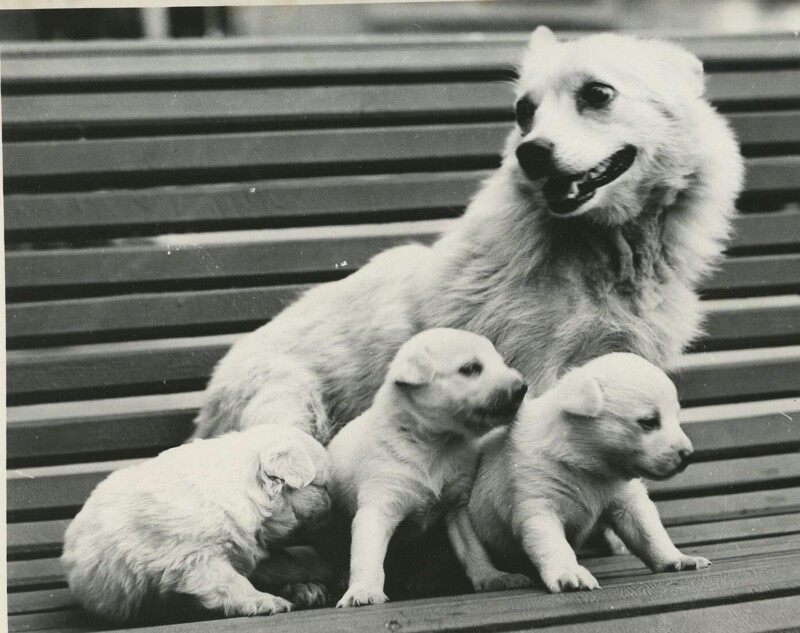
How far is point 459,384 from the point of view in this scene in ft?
7.88

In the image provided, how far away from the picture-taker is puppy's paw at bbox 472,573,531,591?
2.22 m

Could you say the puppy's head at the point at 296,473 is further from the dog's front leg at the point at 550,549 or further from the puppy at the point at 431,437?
the dog's front leg at the point at 550,549

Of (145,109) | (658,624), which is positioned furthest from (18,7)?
(658,624)

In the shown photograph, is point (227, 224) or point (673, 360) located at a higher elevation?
point (227, 224)

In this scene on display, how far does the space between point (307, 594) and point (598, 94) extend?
1.48 m

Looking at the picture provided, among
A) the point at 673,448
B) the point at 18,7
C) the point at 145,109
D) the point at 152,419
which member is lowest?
the point at 152,419

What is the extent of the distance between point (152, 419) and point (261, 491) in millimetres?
1055

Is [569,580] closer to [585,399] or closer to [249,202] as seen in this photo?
[585,399]

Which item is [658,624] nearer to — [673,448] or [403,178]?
[673,448]

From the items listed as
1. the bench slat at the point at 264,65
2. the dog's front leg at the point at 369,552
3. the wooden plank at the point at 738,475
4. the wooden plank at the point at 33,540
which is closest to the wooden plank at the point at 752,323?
the wooden plank at the point at 738,475

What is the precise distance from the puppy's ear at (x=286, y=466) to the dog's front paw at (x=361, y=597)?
313 millimetres

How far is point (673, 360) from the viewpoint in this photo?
275 centimetres

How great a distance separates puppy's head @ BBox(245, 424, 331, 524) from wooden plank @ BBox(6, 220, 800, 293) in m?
1.06

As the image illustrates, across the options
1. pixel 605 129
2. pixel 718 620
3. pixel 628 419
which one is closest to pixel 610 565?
pixel 628 419
